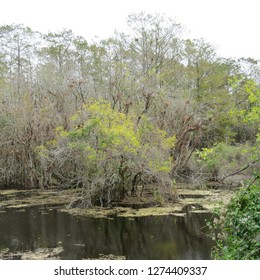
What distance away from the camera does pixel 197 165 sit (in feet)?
80.7

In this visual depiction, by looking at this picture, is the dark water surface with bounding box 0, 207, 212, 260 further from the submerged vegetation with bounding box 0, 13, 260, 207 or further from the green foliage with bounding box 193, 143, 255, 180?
the green foliage with bounding box 193, 143, 255, 180

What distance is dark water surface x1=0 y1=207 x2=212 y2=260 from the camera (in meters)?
11.5

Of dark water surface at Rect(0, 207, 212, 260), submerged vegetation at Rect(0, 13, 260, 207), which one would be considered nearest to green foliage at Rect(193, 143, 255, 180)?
submerged vegetation at Rect(0, 13, 260, 207)

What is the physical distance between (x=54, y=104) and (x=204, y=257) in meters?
15.0

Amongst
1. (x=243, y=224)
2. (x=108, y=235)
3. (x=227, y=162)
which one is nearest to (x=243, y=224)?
(x=243, y=224)

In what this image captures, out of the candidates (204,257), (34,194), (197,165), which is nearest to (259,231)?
(204,257)

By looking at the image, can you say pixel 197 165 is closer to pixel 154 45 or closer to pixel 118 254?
pixel 154 45

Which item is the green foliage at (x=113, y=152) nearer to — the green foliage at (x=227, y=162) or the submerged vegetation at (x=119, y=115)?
the submerged vegetation at (x=119, y=115)

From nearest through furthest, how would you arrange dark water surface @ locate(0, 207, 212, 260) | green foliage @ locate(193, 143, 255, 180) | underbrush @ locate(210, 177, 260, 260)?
underbrush @ locate(210, 177, 260, 260) < dark water surface @ locate(0, 207, 212, 260) < green foliage @ locate(193, 143, 255, 180)

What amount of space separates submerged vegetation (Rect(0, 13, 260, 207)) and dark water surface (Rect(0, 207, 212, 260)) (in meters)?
1.95

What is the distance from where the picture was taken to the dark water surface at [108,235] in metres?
11.5

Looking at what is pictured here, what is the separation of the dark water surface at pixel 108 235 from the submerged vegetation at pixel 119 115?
1.95m

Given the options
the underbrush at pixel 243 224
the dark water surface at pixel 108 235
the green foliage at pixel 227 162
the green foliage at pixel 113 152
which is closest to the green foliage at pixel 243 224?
the underbrush at pixel 243 224

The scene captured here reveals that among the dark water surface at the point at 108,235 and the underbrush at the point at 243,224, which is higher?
the underbrush at the point at 243,224
